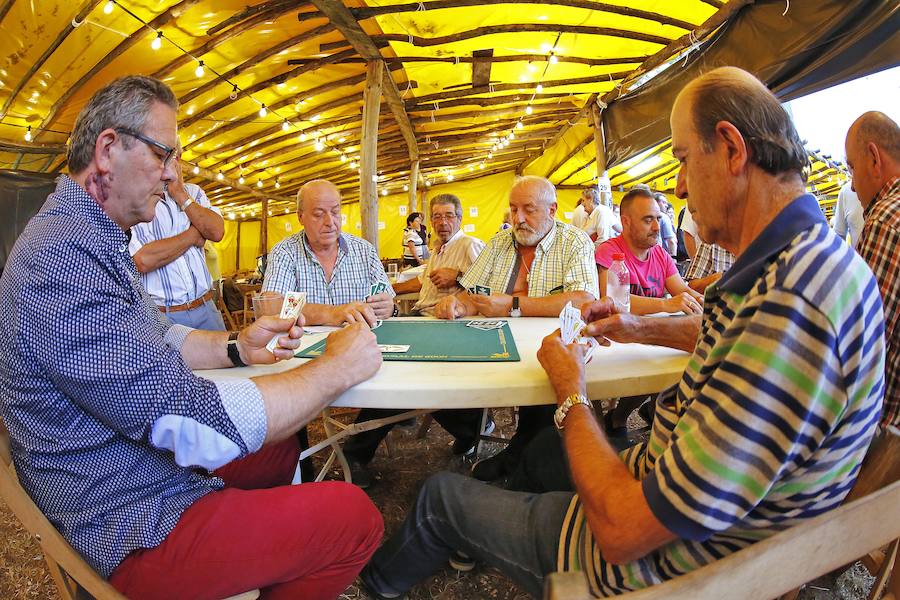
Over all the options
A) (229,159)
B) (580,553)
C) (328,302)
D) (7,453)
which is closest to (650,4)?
(328,302)

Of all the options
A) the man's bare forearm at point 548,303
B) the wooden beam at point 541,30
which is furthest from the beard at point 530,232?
the wooden beam at point 541,30

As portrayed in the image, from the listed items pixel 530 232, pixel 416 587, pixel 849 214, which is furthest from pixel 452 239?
pixel 849 214

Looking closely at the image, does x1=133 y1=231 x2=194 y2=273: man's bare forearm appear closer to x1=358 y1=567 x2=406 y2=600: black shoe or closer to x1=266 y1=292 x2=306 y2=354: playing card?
x1=266 y1=292 x2=306 y2=354: playing card

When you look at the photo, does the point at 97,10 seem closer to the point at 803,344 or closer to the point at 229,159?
the point at 803,344

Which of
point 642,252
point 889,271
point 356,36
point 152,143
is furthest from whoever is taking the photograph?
point 356,36

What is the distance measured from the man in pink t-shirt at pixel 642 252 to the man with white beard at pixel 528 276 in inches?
19.7

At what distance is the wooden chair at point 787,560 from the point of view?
1.53 feet

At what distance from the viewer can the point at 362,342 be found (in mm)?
1316

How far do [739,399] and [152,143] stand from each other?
1360 mm

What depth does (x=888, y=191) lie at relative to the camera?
1908 millimetres

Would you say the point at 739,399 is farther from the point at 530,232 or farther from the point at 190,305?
the point at 190,305

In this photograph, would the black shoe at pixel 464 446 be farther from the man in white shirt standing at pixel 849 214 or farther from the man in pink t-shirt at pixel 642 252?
the man in white shirt standing at pixel 849 214


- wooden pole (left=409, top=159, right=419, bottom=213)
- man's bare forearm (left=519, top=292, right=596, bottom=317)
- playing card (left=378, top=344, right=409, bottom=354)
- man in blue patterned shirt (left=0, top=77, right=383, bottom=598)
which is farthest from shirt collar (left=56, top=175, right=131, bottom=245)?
wooden pole (left=409, top=159, right=419, bottom=213)

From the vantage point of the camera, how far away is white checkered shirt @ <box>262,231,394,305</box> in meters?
2.58
